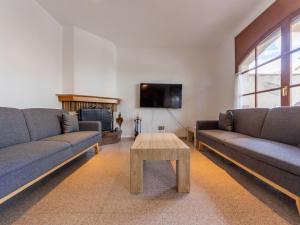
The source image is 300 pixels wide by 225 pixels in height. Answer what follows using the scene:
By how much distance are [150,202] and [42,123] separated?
1.94 m

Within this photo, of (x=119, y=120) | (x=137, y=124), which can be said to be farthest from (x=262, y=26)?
(x=119, y=120)

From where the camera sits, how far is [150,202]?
1438 millimetres

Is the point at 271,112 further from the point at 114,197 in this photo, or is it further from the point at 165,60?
the point at 165,60

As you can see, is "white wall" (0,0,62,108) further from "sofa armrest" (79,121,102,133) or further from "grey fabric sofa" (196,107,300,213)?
"grey fabric sofa" (196,107,300,213)

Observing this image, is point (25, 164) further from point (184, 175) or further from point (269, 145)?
point (269, 145)

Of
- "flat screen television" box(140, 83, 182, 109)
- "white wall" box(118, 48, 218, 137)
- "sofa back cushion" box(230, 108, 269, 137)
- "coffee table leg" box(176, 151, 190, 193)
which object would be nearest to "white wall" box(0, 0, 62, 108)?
"white wall" box(118, 48, 218, 137)

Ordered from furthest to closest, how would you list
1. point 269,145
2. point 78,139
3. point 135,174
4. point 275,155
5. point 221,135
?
point 221,135, point 78,139, point 269,145, point 135,174, point 275,155

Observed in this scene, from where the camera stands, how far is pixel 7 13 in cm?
233

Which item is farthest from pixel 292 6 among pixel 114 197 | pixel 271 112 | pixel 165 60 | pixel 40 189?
pixel 40 189

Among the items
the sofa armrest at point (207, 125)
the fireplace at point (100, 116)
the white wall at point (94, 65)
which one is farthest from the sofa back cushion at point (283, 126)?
the white wall at point (94, 65)

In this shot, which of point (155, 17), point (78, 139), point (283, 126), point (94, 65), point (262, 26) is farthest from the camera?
point (94, 65)

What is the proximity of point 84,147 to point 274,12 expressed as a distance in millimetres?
3706

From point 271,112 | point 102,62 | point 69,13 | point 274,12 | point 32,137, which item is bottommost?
point 32,137

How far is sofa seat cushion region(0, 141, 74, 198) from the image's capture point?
3.71 feet
